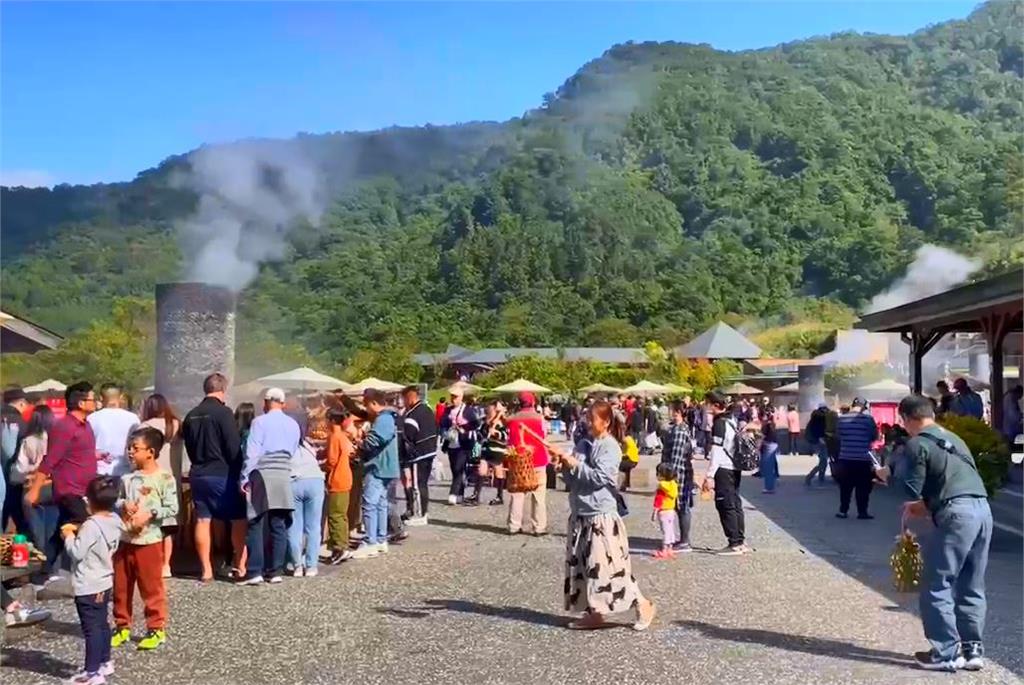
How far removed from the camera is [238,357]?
59.6ft

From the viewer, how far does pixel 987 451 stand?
1149cm

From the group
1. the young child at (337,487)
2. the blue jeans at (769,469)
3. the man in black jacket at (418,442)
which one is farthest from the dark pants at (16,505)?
the blue jeans at (769,469)

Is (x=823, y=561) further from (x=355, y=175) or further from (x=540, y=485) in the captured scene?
(x=355, y=175)

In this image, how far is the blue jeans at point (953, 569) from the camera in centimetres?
609

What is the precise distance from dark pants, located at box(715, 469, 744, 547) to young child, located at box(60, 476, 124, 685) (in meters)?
6.14

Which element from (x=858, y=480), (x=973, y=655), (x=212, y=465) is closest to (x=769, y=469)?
(x=858, y=480)

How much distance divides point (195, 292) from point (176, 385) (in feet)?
3.00

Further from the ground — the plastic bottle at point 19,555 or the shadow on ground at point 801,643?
the plastic bottle at point 19,555

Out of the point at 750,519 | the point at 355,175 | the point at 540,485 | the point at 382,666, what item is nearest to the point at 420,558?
the point at 540,485

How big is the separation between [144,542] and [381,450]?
13.8ft

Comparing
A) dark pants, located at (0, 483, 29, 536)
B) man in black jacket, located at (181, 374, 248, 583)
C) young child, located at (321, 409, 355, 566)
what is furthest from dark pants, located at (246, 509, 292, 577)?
dark pants, located at (0, 483, 29, 536)

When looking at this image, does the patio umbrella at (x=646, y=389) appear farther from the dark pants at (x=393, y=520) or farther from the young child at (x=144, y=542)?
the young child at (x=144, y=542)

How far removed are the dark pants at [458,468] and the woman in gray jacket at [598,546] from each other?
27.8ft

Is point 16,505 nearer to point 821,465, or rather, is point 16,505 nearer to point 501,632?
point 501,632
